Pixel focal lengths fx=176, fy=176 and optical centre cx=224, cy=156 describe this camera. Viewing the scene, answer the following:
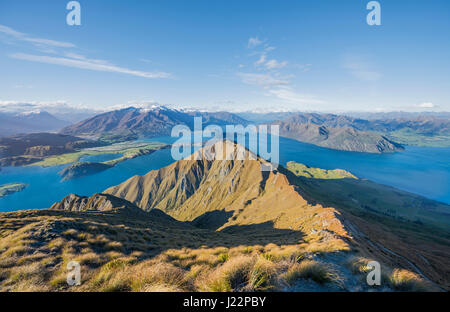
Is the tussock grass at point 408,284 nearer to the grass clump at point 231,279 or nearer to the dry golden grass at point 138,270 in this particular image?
the dry golden grass at point 138,270

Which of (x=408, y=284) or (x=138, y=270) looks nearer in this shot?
(x=408, y=284)

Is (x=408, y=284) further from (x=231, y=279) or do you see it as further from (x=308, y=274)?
(x=231, y=279)

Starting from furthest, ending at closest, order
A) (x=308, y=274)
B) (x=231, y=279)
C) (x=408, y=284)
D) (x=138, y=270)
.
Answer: (x=138, y=270), (x=308, y=274), (x=408, y=284), (x=231, y=279)

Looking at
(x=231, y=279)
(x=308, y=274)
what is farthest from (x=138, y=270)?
(x=308, y=274)

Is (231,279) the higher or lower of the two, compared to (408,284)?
higher

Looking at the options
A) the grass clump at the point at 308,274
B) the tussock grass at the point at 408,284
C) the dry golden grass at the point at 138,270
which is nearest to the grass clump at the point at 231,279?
the dry golden grass at the point at 138,270

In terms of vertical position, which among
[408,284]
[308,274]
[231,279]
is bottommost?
[408,284]

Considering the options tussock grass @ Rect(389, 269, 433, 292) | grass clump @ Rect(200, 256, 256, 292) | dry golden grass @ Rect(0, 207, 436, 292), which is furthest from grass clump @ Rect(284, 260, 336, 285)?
tussock grass @ Rect(389, 269, 433, 292)

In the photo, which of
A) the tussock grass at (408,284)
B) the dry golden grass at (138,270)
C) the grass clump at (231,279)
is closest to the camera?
the grass clump at (231,279)

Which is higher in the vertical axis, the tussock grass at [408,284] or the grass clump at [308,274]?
the grass clump at [308,274]
